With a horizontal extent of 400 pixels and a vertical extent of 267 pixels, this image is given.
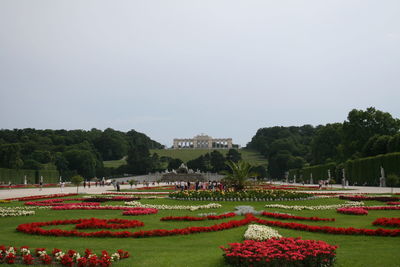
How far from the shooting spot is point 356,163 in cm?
4691


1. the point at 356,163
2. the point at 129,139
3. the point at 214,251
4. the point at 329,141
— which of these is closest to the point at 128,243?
the point at 214,251

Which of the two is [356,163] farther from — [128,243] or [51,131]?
[51,131]

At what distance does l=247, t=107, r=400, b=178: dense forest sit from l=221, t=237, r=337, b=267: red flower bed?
140 feet

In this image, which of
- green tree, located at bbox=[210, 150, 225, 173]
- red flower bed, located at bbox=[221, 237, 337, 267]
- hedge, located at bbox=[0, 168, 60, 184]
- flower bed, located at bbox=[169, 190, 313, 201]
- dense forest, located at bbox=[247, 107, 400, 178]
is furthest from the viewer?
green tree, located at bbox=[210, 150, 225, 173]

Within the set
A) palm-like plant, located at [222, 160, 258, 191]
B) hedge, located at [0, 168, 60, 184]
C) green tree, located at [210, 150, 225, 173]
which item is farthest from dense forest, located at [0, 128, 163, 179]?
palm-like plant, located at [222, 160, 258, 191]

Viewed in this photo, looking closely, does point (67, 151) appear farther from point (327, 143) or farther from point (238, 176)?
point (238, 176)

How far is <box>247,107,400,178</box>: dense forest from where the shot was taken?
5129 cm

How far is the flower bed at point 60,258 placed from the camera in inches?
268

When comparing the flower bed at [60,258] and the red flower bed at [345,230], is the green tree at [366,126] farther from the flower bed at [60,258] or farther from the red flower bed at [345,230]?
the flower bed at [60,258]

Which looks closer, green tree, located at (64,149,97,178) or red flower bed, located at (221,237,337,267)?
red flower bed, located at (221,237,337,267)

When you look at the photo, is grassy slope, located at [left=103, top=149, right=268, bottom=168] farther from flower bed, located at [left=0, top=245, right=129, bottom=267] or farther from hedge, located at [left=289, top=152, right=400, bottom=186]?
flower bed, located at [left=0, top=245, right=129, bottom=267]

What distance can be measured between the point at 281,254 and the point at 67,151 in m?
82.6

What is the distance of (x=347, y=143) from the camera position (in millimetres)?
58406

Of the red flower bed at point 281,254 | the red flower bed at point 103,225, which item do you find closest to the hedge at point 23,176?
the red flower bed at point 103,225
